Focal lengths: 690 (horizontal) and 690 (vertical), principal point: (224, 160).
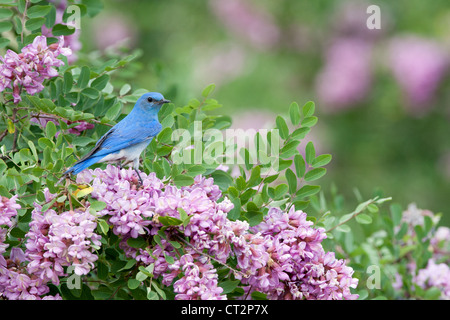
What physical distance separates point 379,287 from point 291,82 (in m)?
4.24

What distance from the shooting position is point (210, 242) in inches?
59.6

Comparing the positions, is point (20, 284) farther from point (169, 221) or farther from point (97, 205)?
point (169, 221)

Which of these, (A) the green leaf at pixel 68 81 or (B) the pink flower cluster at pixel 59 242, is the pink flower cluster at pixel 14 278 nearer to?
(B) the pink flower cluster at pixel 59 242

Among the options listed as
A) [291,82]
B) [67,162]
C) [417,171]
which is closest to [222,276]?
[67,162]

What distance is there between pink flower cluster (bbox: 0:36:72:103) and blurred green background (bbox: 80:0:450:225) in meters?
3.24

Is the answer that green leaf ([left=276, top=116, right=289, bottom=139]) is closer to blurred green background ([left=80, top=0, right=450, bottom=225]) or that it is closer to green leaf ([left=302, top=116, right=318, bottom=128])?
green leaf ([left=302, top=116, right=318, bottom=128])

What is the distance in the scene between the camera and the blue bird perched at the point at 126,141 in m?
1.62

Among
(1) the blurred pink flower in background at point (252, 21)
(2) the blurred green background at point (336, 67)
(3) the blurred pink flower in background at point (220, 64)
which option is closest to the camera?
(2) the blurred green background at point (336, 67)

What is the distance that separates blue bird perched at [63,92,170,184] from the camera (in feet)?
5.31

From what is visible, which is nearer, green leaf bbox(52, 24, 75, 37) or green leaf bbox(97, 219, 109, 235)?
green leaf bbox(97, 219, 109, 235)

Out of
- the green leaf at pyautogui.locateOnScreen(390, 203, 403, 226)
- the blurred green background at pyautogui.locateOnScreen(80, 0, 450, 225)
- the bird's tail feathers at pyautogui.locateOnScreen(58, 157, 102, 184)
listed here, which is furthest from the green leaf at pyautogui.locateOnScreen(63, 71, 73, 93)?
the blurred green background at pyautogui.locateOnScreen(80, 0, 450, 225)

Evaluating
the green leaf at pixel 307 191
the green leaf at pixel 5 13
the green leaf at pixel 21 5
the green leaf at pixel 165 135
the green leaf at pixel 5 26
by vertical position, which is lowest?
the green leaf at pixel 307 191

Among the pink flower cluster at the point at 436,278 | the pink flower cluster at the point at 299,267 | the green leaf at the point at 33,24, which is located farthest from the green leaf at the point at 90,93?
the pink flower cluster at the point at 436,278

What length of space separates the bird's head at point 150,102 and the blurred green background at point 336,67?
10.3ft
